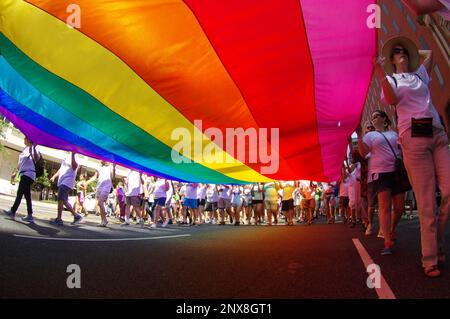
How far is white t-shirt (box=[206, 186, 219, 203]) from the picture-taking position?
14047mm

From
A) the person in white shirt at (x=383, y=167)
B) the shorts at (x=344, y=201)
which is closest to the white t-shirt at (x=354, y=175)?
the shorts at (x=344, y=201)

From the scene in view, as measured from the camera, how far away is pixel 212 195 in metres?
14.2

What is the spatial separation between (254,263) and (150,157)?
2845 millimetres

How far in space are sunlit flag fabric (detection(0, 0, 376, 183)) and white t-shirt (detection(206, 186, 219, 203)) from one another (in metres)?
8.27

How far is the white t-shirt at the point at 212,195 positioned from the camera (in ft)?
46.1

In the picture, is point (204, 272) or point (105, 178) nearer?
point (204, 272)

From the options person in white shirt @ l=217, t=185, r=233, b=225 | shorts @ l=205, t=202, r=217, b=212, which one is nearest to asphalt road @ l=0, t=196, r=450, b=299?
person in white shirt @ l=217, t=185, r=233, b=225

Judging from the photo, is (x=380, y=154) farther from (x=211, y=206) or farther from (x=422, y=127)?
(x=211, y=206)

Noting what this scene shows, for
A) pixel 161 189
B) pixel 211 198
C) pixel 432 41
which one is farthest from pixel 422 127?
pixel 432 41

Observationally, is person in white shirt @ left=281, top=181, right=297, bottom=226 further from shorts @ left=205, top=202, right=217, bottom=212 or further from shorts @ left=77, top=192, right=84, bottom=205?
shorts @ left=77, top=192, right=84, bottom=205

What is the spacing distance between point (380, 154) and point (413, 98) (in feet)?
5.31

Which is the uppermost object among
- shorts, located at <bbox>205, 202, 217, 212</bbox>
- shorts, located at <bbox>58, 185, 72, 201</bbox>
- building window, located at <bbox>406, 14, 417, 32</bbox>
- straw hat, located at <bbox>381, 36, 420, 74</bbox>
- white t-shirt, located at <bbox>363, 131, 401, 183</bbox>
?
building window, located at <bbox>406, 14, 417, 32</bbox>
